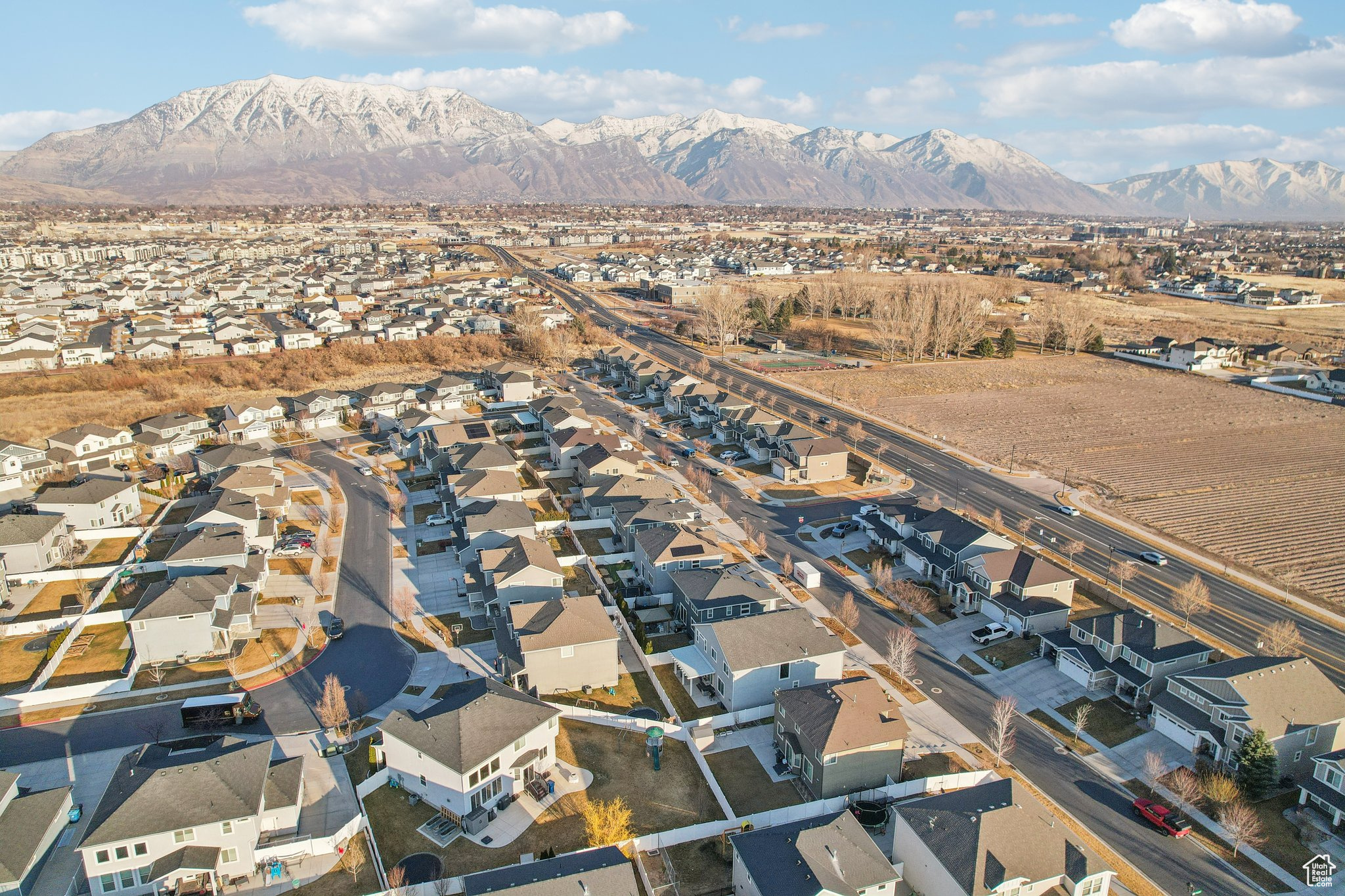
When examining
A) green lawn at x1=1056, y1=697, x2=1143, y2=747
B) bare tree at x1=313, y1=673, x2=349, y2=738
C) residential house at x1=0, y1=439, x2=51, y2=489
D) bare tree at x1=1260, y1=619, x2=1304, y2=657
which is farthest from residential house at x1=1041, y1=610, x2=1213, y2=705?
residential house at x1=0, y1=439, x2=51, y2=489

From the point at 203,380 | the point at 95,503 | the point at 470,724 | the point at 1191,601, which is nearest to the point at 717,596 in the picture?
the point at 470,724

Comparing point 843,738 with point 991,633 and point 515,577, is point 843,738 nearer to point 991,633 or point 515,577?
point 991,633

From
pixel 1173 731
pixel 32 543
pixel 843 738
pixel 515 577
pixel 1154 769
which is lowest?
pixel 1173 731

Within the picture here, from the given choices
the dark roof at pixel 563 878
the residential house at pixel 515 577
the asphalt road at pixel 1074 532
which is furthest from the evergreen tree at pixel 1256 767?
the residential house at pixel 515 577

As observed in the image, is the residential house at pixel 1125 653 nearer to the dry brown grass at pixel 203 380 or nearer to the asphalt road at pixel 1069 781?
the asphalt road at pixel 1069 781

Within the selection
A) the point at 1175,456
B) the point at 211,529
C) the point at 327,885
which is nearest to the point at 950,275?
the point at 1175,456

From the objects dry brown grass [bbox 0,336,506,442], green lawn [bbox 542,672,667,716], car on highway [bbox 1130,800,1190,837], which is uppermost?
dry brown grass [bbox 0,336,506,442]

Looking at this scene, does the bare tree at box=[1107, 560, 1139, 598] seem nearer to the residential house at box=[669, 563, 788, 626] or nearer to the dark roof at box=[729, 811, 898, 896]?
the residential house at box=[669, 563, 788, 626]
